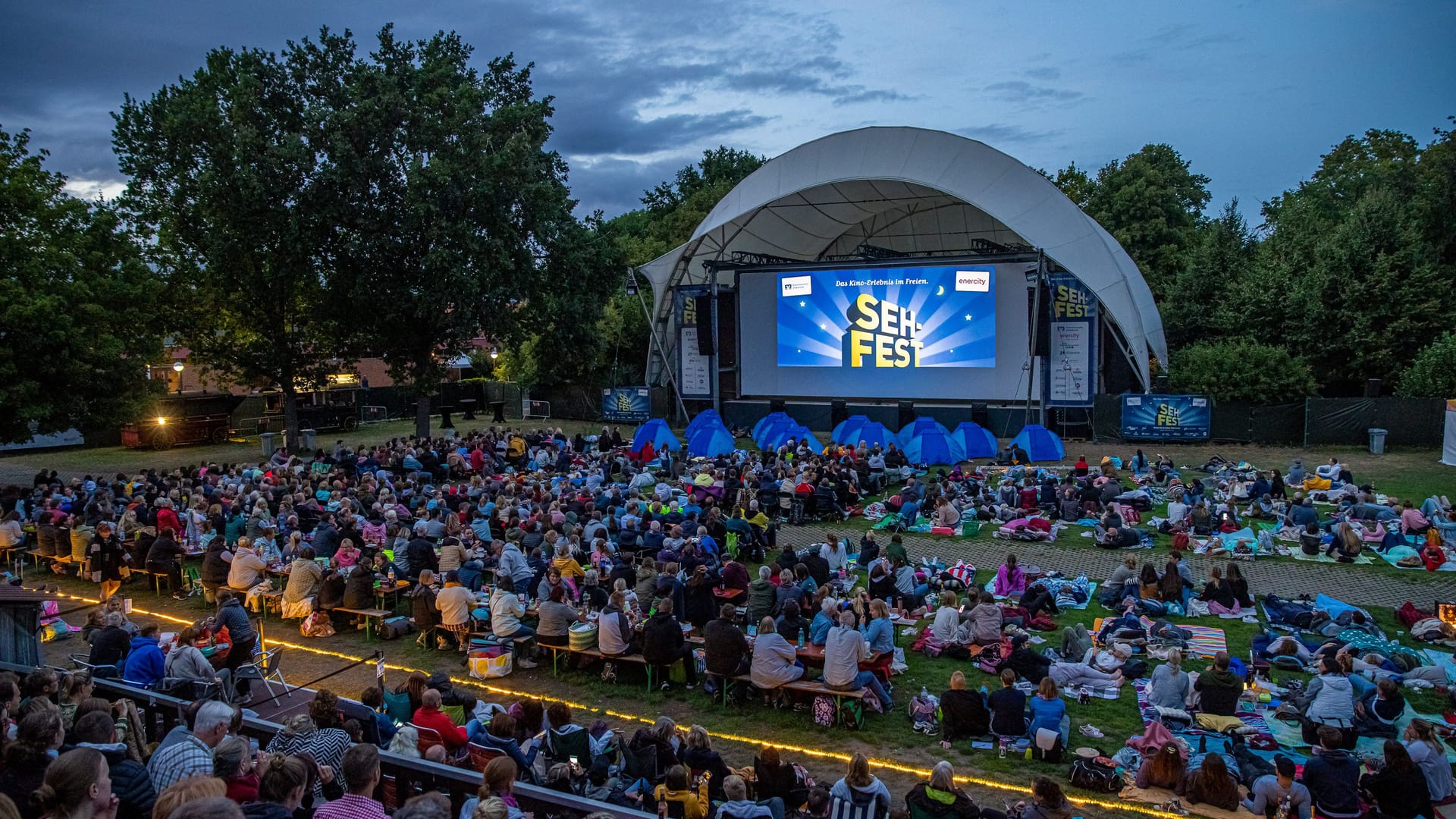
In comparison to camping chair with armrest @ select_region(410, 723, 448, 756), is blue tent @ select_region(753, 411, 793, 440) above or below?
above

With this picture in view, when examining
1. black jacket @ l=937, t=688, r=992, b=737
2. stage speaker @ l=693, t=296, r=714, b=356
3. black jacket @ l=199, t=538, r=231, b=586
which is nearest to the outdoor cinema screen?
stage speaker @ l=693, t=296, r=714, b=356

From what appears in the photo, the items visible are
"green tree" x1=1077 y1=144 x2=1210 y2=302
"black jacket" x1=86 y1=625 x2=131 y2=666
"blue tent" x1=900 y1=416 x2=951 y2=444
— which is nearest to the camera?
"black jacket" x1=86 y1=625 x2=131 y2=666

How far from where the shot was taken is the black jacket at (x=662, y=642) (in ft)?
28.4

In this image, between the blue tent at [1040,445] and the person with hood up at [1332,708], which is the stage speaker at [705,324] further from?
the person with hood up at [1332,708]

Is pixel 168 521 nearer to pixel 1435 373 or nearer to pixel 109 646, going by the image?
pixel 109 646

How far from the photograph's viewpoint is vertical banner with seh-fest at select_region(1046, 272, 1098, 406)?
85.7 ft

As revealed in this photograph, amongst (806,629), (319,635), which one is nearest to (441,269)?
(319,635)

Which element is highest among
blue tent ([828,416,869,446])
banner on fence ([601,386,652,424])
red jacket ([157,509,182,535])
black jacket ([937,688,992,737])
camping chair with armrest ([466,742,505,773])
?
banner on fence ([601,386,652,424])

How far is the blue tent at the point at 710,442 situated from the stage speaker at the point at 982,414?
8.93 metres

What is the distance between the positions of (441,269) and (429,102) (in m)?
4.86

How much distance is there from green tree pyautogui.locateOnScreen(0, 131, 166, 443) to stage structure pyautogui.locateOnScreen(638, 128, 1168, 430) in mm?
16180

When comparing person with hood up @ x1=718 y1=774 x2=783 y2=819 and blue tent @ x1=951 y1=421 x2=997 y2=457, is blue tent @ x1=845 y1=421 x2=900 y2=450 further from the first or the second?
person with hood up @ x1=718 y1=774 x2=783 y2=819

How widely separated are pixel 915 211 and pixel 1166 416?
1197 centimetres

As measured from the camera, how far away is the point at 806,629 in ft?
30.5
